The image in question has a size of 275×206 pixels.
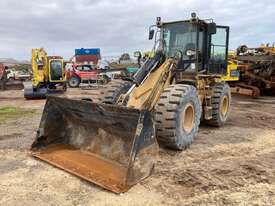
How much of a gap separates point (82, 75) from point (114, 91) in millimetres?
19261

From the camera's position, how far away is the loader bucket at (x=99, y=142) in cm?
453

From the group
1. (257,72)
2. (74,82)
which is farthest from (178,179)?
(74,82)

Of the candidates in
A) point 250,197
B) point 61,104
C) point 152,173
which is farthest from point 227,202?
point 61,104

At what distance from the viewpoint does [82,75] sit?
25.8m

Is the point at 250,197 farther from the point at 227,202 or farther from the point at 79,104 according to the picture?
the point at 79,104

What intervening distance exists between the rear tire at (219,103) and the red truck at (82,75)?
1784cm

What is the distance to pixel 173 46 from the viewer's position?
7438 mm

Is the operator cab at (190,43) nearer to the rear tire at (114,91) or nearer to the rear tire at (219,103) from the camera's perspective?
the rear tire at (219,103)

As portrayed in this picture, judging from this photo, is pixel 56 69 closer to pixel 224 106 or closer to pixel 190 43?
pixel 224 106

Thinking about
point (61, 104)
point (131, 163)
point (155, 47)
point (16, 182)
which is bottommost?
point (16, 182)

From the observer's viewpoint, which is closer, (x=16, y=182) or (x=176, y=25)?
(x=16, y=182)

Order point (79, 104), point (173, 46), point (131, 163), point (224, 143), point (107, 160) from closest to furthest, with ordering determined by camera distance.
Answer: point (131, 163) → point (107, 160) → point (79, 104) → point (224, 143) → point (173, 46)

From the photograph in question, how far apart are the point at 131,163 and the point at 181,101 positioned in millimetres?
1802

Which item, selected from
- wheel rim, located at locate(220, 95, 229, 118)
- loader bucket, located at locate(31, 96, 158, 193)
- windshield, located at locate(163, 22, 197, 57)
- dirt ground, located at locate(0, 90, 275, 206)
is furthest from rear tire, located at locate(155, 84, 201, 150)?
wheel rim, located at locate(220, 95, 229, 118)
